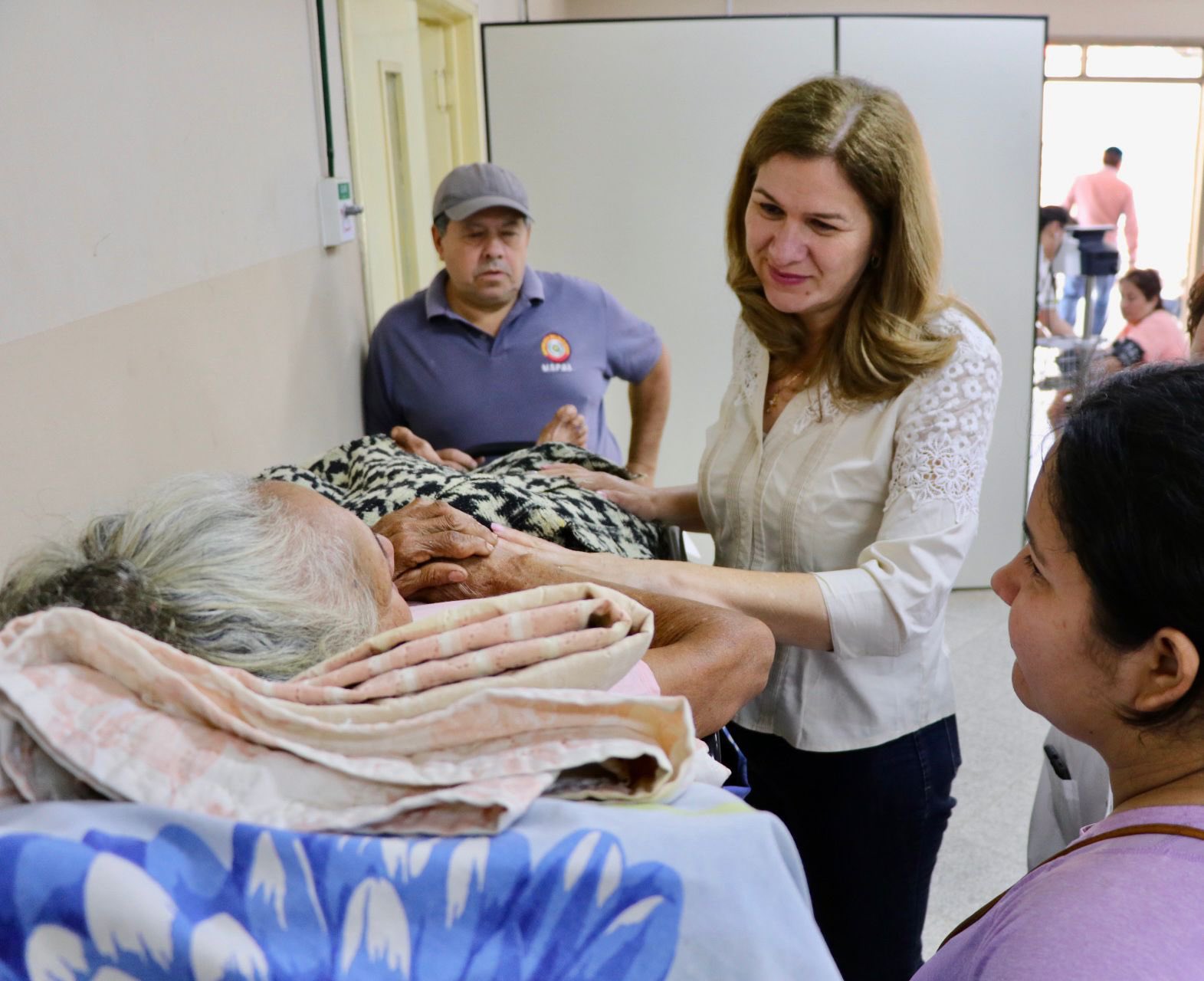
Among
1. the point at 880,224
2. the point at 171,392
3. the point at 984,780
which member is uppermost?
the point at 880,224

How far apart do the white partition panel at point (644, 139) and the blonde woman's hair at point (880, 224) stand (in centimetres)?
245

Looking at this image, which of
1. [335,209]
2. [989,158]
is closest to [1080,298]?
[989,158]

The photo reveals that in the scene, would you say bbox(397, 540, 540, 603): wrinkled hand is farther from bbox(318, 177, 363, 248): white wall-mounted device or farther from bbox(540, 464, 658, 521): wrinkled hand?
bbox(318, 177, 363, 248): white wall-mounted device

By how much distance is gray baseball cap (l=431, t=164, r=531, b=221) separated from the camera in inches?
95.0

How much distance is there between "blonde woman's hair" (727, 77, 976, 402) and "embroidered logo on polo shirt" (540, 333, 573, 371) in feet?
3.28

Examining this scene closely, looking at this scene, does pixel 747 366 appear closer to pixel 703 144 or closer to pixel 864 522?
pixel 864 522

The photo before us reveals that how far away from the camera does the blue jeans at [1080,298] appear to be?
658 cm

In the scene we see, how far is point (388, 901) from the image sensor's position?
63 centimetres

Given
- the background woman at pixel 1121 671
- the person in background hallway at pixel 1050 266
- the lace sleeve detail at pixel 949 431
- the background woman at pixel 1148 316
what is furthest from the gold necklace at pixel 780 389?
the person in background hallway at pixel 1050 266

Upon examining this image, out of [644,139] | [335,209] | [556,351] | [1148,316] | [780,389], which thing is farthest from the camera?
[1148,316]

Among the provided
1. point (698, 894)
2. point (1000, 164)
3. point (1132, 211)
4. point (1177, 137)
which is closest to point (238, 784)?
point (698, 894)

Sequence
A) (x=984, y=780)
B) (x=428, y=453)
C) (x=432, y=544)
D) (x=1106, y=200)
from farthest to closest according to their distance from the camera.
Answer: (x=1106, y=200) → (x=984, y=780) → (x=428, y=453) → (x=432, y=544)

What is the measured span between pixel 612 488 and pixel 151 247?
0.74m

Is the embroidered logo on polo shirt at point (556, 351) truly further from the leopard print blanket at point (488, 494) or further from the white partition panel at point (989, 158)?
the white partition panel at point (989, 158)
